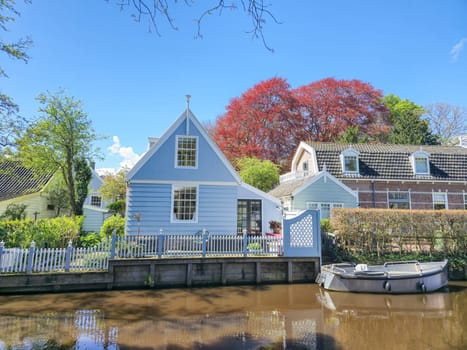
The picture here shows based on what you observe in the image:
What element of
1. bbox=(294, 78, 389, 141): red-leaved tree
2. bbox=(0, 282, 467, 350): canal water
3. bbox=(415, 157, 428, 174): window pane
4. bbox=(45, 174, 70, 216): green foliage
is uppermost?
bbox=(294, 78, 389, 141): red-leaved tree

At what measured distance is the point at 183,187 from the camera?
→ 1238cm

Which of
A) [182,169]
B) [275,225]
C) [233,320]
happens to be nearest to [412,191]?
[275,225]

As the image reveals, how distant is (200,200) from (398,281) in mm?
8064

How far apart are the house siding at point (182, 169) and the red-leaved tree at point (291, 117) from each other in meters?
14.0

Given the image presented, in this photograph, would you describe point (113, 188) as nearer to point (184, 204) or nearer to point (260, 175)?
point (260, 175)

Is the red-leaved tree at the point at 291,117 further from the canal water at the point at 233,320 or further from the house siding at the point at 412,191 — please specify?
the canal water at the point at 233,320

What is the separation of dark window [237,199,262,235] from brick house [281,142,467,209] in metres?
5.04

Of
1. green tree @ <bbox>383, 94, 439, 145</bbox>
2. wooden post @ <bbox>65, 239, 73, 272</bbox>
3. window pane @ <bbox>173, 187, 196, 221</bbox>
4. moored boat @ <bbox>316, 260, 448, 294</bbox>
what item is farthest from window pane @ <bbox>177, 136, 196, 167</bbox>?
green tree @ <bbox>383, 94, 439, 145</bbox>

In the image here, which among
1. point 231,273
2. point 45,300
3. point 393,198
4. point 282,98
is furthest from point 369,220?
point 282,98

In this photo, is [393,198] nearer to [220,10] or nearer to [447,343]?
[447,343]

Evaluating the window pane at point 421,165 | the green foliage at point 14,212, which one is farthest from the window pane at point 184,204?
the window pane at point 421,165

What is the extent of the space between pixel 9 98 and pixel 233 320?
8.84 m

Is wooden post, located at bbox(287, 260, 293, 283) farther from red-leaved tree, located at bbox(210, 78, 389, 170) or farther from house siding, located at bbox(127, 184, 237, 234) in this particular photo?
red-leaved tree, located at bbox(210, 78, 389, 170)

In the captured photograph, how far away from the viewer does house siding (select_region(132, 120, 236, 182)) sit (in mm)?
12039
